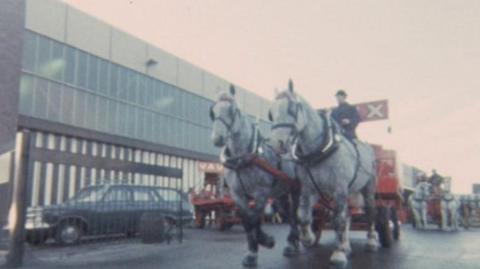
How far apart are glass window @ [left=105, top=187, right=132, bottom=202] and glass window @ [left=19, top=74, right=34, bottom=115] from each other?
1289 cm

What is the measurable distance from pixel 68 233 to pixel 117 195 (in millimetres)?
1802

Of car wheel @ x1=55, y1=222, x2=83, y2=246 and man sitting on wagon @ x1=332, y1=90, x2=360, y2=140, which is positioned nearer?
man sitting on wagon @ x1=332, y1=90, x2=360, y2=140

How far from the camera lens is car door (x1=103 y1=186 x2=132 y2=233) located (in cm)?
1334

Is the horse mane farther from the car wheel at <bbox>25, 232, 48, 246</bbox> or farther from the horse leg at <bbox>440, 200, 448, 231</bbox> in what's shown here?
the horse leg at <bbox>440, 200, 448, 231</bbox>

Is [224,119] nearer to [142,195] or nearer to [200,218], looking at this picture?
[142,195]

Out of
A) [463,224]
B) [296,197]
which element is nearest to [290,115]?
[296,197]

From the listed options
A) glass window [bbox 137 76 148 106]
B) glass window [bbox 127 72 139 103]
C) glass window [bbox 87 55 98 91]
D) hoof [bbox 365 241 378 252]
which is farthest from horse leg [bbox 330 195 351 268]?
glass window [bbox 137 76 148 106]

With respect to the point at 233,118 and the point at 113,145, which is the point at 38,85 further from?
the point at 233,118

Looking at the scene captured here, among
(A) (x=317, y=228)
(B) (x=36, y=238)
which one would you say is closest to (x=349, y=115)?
(A) (x=317, y=228)

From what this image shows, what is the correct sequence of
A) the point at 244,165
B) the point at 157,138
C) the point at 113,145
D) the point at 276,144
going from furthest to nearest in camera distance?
the point at 157,138, the point at 113,145, the point at 244,165, the point at 276,144

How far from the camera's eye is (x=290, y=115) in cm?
629

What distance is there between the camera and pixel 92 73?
95.1ft

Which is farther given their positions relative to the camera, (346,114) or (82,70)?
(82,70)

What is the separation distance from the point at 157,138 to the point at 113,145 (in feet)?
16.1
